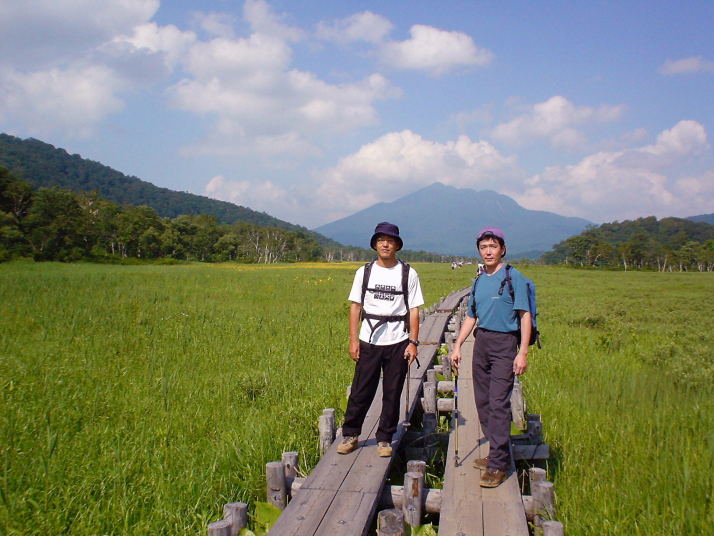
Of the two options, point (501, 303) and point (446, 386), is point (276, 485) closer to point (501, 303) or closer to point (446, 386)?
point (501, 303)

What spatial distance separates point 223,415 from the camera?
5.52 m

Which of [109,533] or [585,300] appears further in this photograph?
[585,300]

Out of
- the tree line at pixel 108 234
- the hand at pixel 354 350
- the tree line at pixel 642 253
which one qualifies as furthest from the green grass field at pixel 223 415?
the tree line at pixel 642 253

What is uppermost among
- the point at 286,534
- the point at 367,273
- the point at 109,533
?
the point at 367,273

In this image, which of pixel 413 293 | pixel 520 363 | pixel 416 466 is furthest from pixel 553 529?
pixel 413 293

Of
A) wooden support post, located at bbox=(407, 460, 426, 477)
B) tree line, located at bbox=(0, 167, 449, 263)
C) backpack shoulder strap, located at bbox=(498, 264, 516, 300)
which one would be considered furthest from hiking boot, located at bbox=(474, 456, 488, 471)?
tree line, located at bbox=(0, 167, 449, 263)

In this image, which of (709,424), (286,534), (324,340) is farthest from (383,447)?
(324,340)

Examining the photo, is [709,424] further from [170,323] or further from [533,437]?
[170,323]

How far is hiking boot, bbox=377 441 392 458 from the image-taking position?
13.1 feet

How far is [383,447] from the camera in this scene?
4.05 meters

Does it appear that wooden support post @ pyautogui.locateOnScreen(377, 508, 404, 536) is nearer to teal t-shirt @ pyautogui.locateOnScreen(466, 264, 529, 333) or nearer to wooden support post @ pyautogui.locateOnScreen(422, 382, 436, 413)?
teal t-shirt @ pyautogui.locateOnScreen(466, 264, 529, 333)

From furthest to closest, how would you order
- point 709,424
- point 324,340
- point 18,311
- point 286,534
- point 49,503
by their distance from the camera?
point 18,311 → point 324,340 → point 709,424 → point 49,503 → point 286,534

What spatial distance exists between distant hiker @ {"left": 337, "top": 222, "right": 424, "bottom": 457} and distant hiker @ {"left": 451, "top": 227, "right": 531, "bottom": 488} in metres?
0.58

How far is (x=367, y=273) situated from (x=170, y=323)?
823cm
